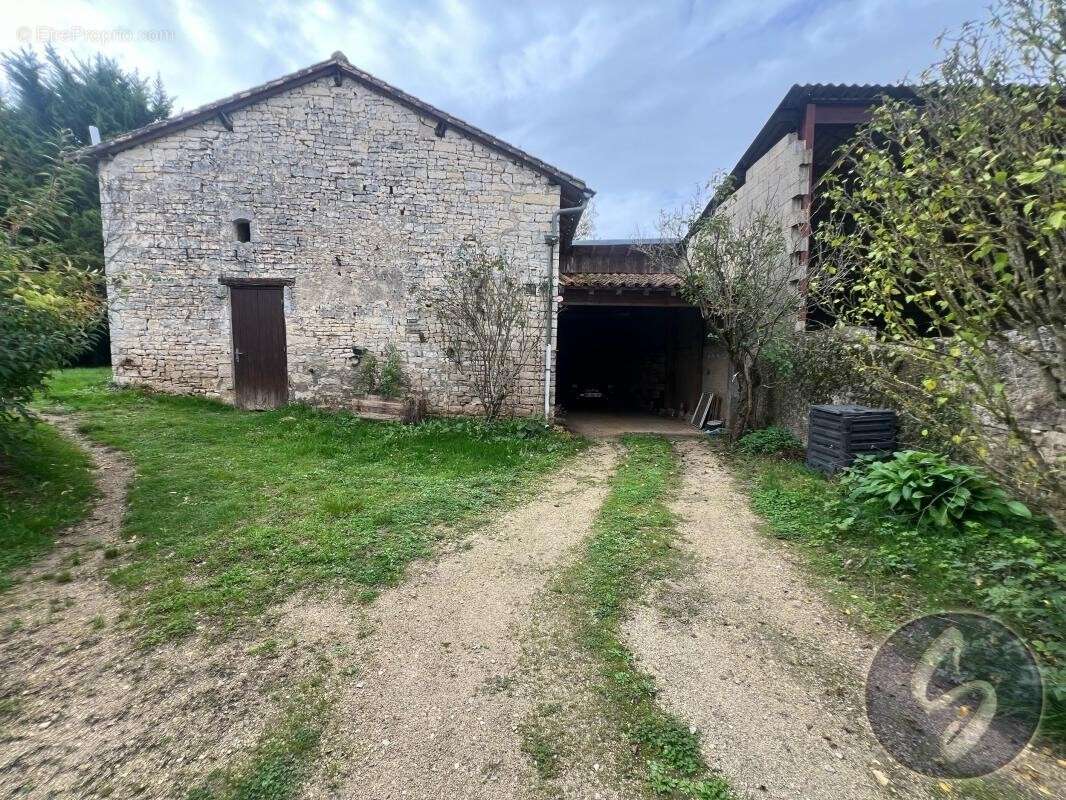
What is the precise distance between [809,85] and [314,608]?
8.57 metres

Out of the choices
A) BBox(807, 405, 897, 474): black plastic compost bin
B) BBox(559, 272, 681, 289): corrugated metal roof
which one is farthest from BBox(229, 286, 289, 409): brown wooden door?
BBox(807, 405, 897, 474): black plastic compost bin

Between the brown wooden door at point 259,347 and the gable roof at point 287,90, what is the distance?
9.27ft

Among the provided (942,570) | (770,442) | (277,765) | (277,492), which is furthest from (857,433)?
(277,492)

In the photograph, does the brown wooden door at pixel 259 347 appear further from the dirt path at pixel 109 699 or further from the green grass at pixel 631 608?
the green grass at pixel 631 608

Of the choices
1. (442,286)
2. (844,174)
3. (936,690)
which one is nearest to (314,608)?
(936,690)

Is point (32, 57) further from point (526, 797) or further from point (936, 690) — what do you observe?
point (936, 690)

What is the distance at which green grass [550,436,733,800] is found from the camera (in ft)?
6.11

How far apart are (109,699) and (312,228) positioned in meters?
7.68

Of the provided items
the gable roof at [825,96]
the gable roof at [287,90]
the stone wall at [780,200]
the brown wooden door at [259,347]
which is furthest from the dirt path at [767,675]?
the brown wooden door at [259,347]

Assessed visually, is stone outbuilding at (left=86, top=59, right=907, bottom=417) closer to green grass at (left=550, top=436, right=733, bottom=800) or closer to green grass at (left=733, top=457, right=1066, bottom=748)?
green grass at (left=550, top=436, right=733, bottom=800)

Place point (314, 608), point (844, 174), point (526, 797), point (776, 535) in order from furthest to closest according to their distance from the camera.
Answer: point (844, 174) < point (776, 535) < point (314, 608) < point (526, 797)

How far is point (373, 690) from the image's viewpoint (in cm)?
229

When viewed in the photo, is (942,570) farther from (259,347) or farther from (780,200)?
(259,347)

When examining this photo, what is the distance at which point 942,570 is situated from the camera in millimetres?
3107
